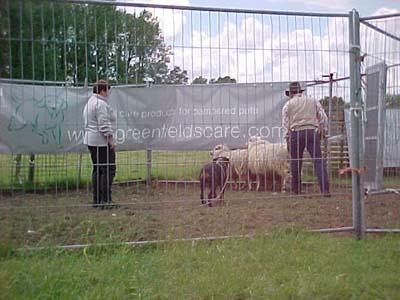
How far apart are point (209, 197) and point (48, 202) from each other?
1864 mm

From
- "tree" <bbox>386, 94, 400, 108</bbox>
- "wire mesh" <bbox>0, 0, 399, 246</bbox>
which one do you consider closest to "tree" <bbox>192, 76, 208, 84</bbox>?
"wire mesh" <bbox>0, 0, 399, 246</bbox>

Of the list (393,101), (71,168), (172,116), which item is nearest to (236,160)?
(172,116)

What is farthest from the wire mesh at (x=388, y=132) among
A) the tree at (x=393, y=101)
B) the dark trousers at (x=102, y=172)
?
the dark trousers at (x=102, y=172)

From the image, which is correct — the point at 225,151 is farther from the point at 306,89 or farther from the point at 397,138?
the point at 397,138

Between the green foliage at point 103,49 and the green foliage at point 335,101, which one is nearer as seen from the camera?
the green foliage at point 103,49

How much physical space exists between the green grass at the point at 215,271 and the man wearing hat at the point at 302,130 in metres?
0.96

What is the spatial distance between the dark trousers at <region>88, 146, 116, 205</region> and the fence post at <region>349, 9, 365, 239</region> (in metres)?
2.64

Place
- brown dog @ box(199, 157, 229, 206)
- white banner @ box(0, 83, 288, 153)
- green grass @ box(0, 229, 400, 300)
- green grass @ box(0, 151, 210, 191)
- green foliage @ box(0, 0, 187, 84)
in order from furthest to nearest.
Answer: brown dog @ box(199, 157, 229, 206), white banner @ box(0, 83, 288, 153), green grass @ box(0, 151, 210, 191), green foliage @ box(0, 0, 187, 84), green grass @ box(0, 229, 400, 300)

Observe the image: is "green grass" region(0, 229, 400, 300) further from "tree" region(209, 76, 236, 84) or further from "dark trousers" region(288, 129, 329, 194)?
"tree" region(209, 76, 236, 84)

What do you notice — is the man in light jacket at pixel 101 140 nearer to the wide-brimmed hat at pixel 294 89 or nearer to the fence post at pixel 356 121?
the wide-brimmed hat at pixel 294 89

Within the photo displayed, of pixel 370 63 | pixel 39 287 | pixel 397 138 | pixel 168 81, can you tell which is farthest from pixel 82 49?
pixel 397 138

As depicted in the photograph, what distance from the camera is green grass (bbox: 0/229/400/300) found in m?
4.22

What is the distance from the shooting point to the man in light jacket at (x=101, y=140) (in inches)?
253

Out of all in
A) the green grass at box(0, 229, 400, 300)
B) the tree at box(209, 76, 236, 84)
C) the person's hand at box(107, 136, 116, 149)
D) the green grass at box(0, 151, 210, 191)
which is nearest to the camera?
the green grass at box(0, 229, 400, 300)
